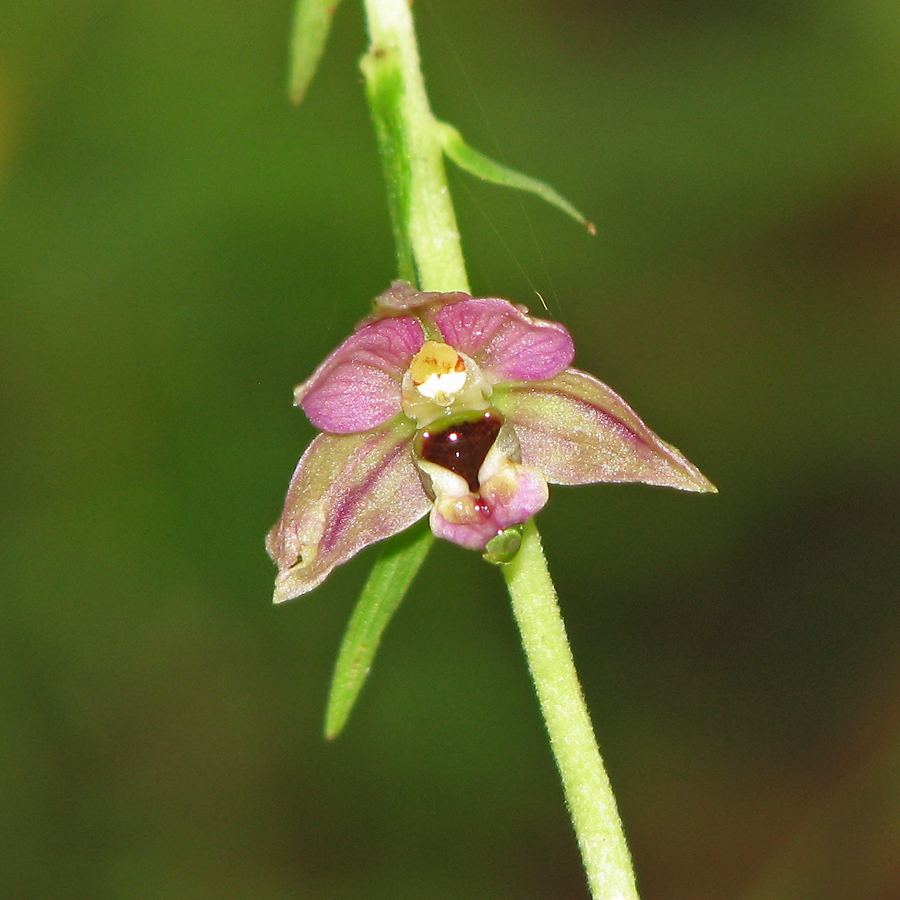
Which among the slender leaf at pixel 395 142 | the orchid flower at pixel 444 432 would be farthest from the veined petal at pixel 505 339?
the slender leaf at pixel 395 142

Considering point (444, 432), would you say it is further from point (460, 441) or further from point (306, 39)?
point (306, 39)

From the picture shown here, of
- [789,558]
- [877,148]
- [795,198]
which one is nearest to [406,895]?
[789,558]

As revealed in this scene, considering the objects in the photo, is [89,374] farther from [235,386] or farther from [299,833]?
[299,833]

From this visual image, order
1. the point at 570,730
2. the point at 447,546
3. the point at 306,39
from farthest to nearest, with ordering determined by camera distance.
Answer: the point at 447,546, the point at 306,39, the point at 570,730

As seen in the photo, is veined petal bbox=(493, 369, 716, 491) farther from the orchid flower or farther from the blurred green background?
the blurred green background

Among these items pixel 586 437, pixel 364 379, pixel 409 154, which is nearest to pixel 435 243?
pixel 409 154
